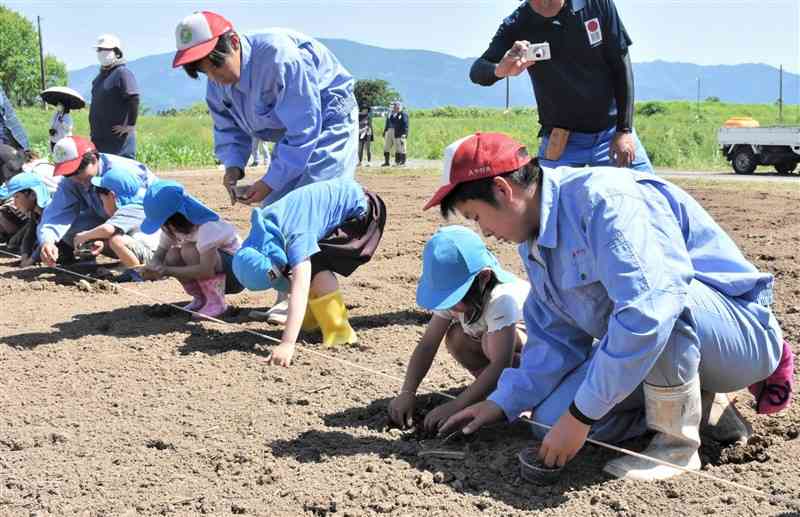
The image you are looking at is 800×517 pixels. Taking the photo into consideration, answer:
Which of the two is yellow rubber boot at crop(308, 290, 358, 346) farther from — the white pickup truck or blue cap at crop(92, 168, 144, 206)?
the white pickup truck

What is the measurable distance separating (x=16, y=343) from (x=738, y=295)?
11.2 ft

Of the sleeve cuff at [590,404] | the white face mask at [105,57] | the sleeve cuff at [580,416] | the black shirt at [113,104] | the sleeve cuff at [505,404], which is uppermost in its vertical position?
the white face mask at [105,57]

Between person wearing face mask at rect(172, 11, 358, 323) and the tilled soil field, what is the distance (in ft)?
2.34

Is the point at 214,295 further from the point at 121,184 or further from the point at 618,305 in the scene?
the point at 618,305

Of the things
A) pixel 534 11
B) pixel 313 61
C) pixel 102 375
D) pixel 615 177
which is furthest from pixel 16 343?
pixel 615 177

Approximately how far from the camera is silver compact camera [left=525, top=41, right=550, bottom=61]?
12.1 feet

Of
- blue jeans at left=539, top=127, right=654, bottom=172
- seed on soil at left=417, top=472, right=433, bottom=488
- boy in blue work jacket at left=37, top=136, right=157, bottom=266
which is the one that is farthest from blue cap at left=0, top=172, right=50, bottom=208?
seed on soil at left=417, top=472, right=433, bottom=488

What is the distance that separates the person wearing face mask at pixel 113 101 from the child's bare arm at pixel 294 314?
11.8 feet

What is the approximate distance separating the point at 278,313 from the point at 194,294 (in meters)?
0.59

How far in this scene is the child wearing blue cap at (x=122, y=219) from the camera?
5484mm

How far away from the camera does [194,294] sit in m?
4.86

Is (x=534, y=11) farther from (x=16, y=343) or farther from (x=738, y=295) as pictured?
(x=16, y=343)

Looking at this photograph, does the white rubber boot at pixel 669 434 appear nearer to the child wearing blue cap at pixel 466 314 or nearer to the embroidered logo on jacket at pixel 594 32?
the child wearing blue cap at pixel 466 314

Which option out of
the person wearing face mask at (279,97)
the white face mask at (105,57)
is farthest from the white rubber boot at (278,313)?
the white face mask at (105,57)
